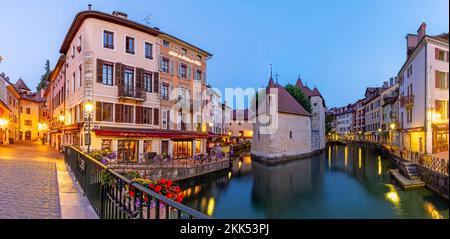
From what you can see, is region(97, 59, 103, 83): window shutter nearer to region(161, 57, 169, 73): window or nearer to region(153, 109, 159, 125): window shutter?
region(153, 109, 159, 125): window shutter

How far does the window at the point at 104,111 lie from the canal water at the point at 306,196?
7312 mm

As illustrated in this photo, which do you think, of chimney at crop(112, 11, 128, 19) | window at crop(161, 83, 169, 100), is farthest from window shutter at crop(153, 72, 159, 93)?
chimney at crop(112, 11, 128, 19)

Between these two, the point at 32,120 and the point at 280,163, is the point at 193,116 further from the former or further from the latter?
the point at 32,120

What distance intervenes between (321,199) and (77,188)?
12846 millimetres

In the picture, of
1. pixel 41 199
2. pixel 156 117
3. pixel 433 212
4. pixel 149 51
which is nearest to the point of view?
pixel 41 199

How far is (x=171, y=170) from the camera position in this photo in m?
19.0

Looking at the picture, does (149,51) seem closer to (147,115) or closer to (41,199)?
(147,115)

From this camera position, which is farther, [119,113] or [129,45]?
[129,45]

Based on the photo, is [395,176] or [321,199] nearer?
[321,199]

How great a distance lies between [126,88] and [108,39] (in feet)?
12.3

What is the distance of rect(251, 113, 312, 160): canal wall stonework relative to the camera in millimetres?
34844

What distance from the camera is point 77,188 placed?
24.8ft

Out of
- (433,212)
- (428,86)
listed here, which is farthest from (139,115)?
(428,86)
